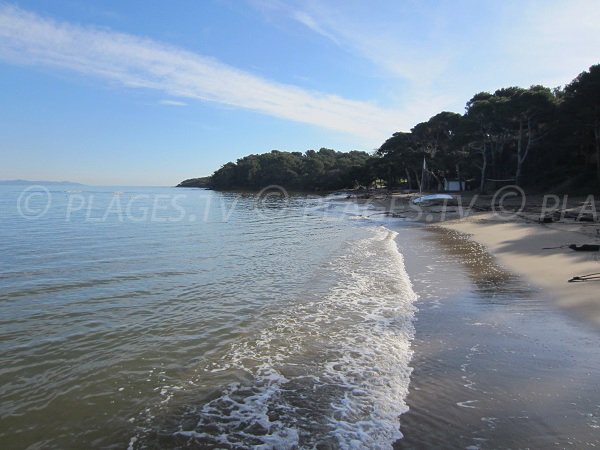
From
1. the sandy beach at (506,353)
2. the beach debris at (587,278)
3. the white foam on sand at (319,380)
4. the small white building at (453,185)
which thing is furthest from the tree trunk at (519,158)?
the white foam on sand at (319,380)

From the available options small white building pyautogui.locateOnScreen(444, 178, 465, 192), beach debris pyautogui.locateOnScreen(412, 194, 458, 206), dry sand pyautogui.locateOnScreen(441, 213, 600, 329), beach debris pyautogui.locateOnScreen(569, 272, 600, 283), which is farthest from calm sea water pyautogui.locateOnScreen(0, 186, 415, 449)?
small white building pyautogui.locateOnScreen(444, 178, 465, 192)

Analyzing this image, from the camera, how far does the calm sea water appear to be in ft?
15.1

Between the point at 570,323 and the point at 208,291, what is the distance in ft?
26.4

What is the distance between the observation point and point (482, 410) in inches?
186

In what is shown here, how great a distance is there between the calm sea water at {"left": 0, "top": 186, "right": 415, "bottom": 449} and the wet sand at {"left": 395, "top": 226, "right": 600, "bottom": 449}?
390mm

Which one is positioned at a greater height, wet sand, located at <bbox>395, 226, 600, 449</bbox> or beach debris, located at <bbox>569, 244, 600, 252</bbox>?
beach debris, located at <bbox>569, 244, 600, 252</bbox>

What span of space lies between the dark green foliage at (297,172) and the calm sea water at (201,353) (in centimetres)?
8530

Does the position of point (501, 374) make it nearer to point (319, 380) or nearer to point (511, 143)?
point (319, 380)

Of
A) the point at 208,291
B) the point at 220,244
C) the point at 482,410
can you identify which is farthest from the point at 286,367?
the point at 220,244

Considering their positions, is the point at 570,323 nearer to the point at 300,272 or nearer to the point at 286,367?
the point at 286,367

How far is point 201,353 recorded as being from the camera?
6.62 metres

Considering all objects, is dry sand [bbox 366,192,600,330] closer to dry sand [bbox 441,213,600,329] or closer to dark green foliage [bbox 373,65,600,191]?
dry sand [bbox 441,213,600,329]

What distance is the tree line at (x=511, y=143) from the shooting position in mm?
37281

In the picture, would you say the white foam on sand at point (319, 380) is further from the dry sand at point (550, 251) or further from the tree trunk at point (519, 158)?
the tree trunk at point (519, 158)
